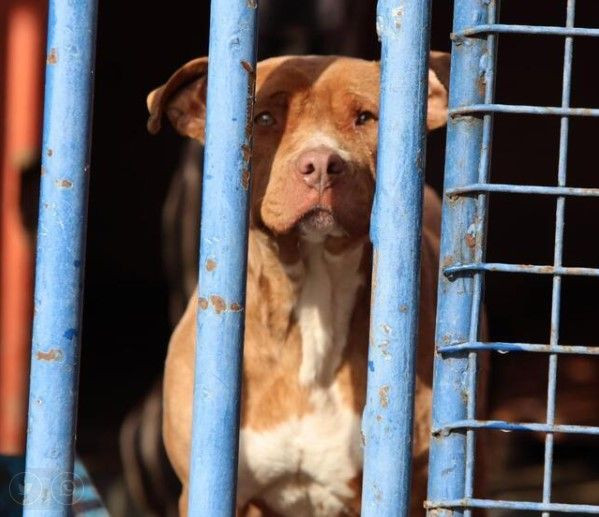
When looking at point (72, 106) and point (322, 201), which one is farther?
point (322, 201)

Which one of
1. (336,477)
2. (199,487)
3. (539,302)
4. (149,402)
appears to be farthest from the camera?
(539,302)

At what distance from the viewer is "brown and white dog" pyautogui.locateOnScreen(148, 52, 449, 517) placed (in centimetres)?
387

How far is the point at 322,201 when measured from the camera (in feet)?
11.8

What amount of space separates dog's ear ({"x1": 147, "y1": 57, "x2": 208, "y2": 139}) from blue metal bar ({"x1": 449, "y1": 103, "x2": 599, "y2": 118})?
1509mm

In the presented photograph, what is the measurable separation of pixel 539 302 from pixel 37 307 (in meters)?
6.28

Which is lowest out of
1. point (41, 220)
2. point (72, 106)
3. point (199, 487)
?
point (199, 487)

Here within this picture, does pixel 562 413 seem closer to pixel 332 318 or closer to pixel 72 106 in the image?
pixel 332 318

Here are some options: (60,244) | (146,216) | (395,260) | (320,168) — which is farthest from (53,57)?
(146,216)

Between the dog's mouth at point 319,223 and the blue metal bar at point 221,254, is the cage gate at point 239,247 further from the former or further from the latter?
the dog's mouth at point 319,223

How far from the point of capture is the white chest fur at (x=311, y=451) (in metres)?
3.92

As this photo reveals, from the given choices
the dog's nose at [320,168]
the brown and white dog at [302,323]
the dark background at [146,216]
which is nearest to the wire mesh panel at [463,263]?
the dog's nose at [320,168]

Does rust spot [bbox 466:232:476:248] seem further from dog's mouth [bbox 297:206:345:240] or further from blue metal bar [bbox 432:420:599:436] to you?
dog's mouth [bbox 297:206:345:240]

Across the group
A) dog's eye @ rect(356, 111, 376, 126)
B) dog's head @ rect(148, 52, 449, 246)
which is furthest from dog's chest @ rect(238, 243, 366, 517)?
dog's eye @ rect(356, 111, 376, 126)

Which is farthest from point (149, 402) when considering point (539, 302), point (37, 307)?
point (37, 307)
